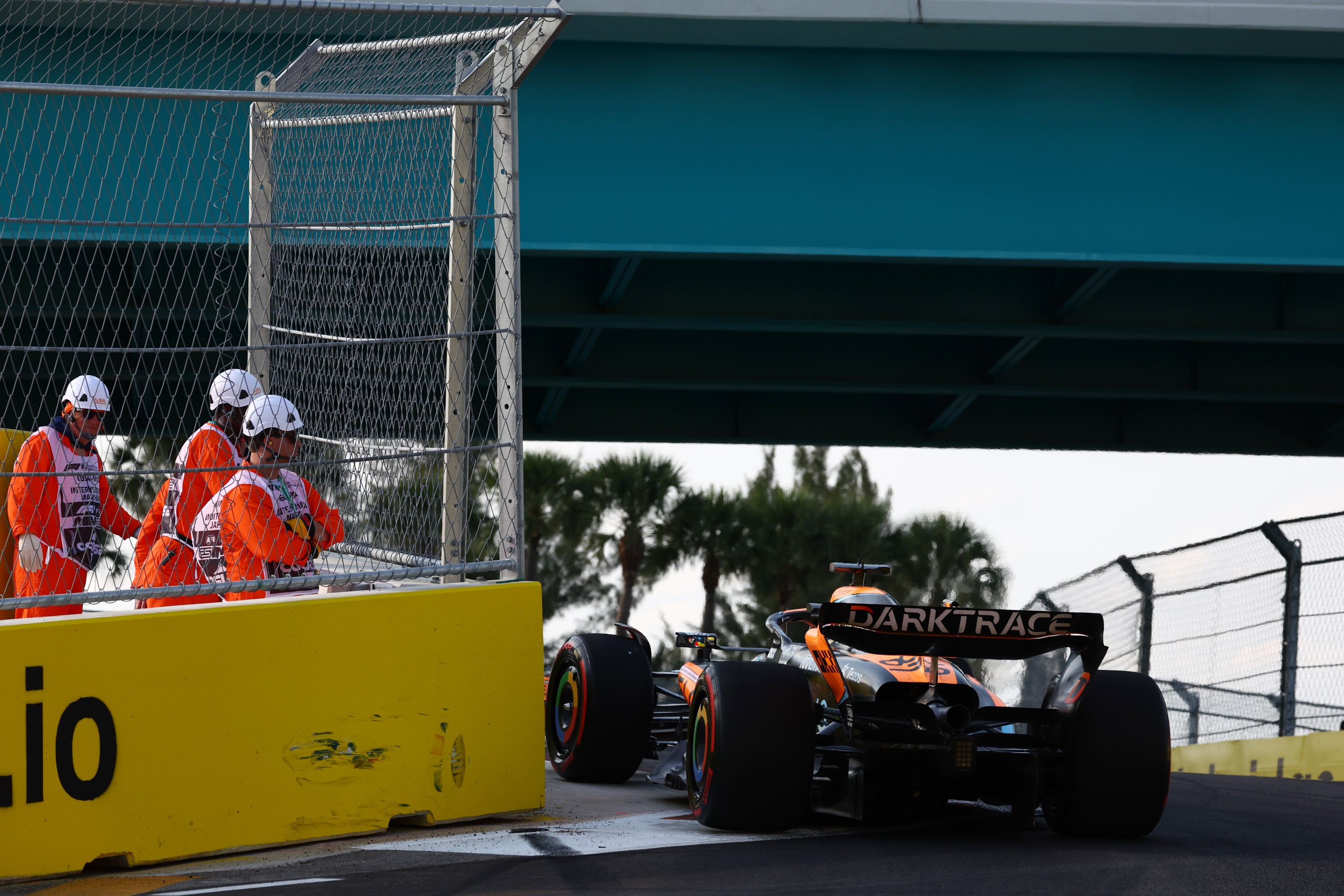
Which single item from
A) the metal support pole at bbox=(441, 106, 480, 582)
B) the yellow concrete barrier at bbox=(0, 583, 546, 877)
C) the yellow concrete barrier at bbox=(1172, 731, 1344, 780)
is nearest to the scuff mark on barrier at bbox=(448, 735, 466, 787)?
the yellow concrete barrier at bbox=(0, 583, 546, 877)

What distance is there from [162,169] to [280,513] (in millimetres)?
4306

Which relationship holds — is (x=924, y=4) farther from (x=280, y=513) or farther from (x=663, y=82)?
(x=280, y=513)

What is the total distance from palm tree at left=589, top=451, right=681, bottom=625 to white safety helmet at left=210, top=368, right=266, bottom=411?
77.6ft

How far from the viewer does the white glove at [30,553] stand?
22.0ft

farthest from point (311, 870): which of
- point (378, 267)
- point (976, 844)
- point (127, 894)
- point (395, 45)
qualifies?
point (395, 45)

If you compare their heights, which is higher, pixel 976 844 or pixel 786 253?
pixel 786 253

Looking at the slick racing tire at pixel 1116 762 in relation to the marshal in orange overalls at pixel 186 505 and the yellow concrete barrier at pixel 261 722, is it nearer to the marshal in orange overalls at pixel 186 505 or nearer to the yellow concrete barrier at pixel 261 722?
the yellow concrete barrier at pixel 261 722

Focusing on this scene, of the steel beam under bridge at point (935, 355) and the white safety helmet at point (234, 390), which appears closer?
the white safety helmet at point (234, 390)

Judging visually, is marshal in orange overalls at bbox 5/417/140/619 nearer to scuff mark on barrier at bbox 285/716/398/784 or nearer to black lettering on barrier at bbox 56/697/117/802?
black lettering on barrier at bbox 56/697/117/802

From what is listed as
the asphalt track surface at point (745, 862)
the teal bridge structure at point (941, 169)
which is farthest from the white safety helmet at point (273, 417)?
the teal bridge structure at point (941, 169)

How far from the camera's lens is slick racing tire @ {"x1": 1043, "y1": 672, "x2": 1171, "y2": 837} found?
5.85m

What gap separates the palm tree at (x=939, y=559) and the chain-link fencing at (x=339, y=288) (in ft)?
77.5

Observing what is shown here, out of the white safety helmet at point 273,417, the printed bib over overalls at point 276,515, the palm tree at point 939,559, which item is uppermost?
the white safety helmet at point 273,417

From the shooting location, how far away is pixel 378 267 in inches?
310
